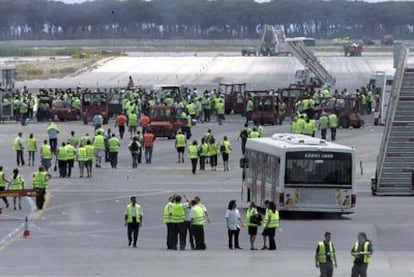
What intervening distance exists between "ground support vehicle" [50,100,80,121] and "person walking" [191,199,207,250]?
157ft

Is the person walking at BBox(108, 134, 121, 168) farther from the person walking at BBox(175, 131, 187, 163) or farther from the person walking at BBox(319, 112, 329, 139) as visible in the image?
the person walking at BBox(319, 112, 329, 139)

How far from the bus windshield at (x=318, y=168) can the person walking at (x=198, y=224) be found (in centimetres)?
611

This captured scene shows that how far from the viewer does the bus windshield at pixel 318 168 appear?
126ft

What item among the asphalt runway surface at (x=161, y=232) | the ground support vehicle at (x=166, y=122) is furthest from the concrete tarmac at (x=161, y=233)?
the ground support vehicle at (x=166, y=122)

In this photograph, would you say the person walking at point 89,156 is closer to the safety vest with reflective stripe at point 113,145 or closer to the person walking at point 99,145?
the person walking at point 99,145

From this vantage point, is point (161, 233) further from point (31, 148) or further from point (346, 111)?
point (346, 111)

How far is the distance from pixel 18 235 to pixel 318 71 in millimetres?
73567

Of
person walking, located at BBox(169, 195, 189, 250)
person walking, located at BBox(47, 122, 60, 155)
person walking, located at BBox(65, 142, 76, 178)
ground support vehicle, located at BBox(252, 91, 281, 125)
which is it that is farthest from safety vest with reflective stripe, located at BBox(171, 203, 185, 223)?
ground support vehicle, located at BBox(252, 91, 281, 125)

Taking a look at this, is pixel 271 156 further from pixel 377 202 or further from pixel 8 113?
pixel 8 113

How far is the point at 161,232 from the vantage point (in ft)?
119

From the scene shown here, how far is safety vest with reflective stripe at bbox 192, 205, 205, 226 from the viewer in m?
32.4

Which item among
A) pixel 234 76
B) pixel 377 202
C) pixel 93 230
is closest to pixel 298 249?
pixel 93 230

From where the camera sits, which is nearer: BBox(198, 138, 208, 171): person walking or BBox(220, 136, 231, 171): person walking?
BBox(198, 138, 208, 171): person walking

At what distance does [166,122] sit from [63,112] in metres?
14.6
